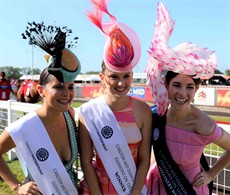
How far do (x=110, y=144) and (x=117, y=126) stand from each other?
0.14 meters

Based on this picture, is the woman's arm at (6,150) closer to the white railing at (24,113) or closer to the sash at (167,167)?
the sash at (167,167)

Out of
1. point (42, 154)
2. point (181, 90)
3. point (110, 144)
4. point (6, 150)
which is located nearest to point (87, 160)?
point (110, 144)

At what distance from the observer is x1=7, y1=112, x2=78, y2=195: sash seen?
6.88 feet

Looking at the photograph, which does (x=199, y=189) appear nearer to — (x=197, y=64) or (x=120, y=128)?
(x=120, y=128)

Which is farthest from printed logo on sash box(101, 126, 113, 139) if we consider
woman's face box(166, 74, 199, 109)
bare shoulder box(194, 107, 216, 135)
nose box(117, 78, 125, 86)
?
bare shoulder box(194, 107, 216, 135)

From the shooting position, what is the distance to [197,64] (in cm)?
A: 203

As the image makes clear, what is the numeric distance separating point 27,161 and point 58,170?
217 mm

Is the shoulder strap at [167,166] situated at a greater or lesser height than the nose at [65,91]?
lesser

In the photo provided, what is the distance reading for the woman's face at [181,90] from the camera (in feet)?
6.89

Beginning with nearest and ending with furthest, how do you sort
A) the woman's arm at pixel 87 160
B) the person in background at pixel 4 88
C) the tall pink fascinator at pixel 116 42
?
1. the tall pink fascinator at pixel 116 42
2. the woman's arm at pixel 87 160
3. the person in background at pixel 4 88

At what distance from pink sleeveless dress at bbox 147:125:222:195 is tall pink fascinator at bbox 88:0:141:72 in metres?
0.57

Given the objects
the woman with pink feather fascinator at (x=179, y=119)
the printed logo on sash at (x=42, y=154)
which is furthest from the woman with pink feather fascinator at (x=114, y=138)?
the printed logo on sash at (x=42, y=154)

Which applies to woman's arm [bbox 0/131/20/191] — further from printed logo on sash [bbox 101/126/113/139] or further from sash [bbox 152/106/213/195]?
sash [bbox 152/106/213/195]

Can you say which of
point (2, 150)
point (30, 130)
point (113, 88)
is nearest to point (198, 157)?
point (113, 88)
